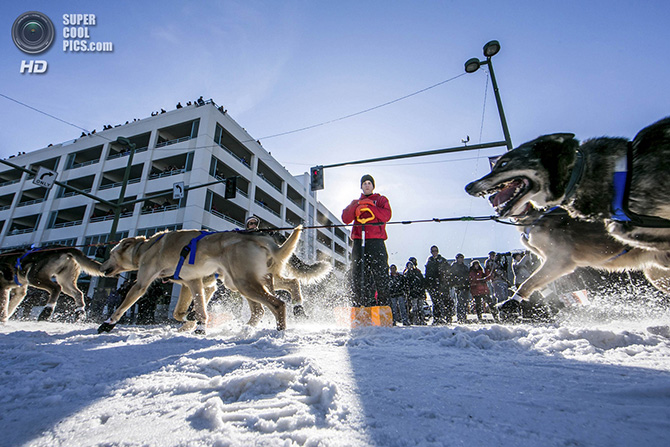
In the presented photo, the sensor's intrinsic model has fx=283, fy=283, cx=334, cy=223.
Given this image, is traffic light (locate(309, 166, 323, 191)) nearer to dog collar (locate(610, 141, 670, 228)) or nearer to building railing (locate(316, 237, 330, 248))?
dog collar (locate(610, 141, 670, 228))

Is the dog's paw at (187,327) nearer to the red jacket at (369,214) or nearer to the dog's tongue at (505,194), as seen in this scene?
the red jacket at (369,214)

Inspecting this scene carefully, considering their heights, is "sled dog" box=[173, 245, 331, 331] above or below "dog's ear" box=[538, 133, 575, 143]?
below

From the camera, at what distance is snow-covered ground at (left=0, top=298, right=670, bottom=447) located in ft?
2.87

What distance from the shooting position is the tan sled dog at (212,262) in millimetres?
3887

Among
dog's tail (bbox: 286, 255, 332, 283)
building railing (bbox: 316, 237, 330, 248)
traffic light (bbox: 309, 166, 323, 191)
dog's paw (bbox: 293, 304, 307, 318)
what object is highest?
building railing (bbox: 316, 237, 330, 248)

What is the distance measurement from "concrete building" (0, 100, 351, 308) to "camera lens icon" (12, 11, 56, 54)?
31.4 feet

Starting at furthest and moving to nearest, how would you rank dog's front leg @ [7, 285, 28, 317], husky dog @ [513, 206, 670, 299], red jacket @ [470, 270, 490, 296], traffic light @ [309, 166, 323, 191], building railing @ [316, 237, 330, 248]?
building railing @ [316, 237, 330, 248]
traffic light @ [309, 166, 323, 191]
red jacket @ [470, 270, 490, 296]
dog's front leg @ [7, 285, 28, 317]
husky dog @ [513, 206, 670, 299]

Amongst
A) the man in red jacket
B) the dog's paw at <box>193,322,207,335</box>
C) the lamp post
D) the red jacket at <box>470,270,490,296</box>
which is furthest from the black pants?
the lamp post

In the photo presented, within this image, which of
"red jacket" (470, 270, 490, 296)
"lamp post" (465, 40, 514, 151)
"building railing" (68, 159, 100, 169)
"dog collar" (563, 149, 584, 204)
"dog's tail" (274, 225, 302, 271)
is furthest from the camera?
Answer: "building railing" (68, 159, 100, 169)

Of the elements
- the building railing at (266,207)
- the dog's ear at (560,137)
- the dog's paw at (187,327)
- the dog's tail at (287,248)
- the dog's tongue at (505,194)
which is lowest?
the dog's paw at (187,327)

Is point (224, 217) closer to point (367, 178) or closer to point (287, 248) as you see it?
point (367, 178)

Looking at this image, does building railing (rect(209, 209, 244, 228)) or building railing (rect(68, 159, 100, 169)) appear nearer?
building railing (rect(209, 209, 244, 228))

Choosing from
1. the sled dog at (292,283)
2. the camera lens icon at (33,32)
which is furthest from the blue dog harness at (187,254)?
the camera lens icon at (33,32)

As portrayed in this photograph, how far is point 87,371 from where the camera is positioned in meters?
1.62
